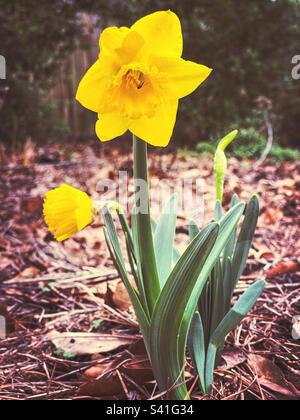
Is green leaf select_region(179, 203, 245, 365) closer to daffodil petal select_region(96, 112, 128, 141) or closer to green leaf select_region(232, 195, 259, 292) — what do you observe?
green leaf select_region(232, 195, 259, 292)

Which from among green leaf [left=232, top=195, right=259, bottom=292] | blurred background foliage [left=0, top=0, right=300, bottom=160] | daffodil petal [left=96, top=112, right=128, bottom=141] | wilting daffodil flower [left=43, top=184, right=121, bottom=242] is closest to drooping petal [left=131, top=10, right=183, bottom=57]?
daffodil petal [left=96, top=112, right=128, bottom=141]

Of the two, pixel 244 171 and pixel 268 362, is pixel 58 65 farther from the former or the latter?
pixel 268 362

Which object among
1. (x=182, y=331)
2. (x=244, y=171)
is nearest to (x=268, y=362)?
(x=182, y=331)

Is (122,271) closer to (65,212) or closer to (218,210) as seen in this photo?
(65,212)

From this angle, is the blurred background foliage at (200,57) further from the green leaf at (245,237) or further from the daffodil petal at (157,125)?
the daffodil petal at (157,125)

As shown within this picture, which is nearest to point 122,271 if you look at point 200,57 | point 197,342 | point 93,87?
point 197,342
